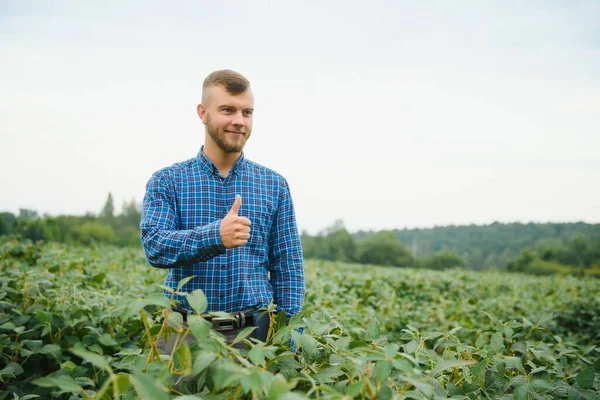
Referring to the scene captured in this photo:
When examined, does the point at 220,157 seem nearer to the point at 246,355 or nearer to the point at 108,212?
the point at 246,355

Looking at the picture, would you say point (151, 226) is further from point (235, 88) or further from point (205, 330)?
point (205, 330)

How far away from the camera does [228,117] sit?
2283 mm

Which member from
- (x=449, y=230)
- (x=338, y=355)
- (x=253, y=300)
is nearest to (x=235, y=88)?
(x=253, y=300)

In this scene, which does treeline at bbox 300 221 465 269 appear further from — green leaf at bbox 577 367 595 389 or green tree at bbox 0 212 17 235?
green leaf at bbox 577 367 595 389

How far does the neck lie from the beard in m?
0.07

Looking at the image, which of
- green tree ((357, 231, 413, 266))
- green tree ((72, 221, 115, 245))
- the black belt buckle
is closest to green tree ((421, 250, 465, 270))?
green tree ((357, 231, 413, 266))

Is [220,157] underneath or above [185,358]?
above

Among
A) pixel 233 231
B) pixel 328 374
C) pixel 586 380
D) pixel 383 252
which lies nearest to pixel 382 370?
pixel 328 374

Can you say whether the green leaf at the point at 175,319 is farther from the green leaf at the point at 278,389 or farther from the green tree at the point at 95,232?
the green tree at the point at 95,232

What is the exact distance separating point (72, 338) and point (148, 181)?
1.36 meters

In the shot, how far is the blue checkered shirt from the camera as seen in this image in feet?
7.41

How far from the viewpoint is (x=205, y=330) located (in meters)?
1.12

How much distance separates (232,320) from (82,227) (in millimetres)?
25797

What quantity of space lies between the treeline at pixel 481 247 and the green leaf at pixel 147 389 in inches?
1690
